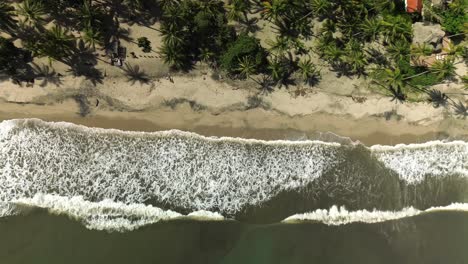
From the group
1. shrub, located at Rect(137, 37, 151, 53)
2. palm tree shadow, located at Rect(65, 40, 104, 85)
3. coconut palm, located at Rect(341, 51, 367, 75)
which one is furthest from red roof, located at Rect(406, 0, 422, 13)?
palm tree shadow, located at Rect(65, 40, 104, 85)

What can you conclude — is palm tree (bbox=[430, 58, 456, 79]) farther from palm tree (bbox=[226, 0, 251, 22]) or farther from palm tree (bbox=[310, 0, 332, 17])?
palm tree (bbox=[226, 0, 251, 22])

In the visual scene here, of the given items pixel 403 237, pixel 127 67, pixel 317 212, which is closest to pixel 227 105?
pixel 127 67

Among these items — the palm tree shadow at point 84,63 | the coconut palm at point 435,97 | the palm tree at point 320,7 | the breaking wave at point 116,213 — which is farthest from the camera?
the coconut palm at point 435,97

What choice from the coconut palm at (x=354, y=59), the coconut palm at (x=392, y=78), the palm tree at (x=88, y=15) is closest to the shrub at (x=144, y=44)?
the palm tree at (x=88, y=15)

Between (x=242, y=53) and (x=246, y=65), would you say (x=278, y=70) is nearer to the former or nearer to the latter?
(x=246, y=65)

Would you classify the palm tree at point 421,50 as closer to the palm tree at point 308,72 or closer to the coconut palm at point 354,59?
the coconut palm at point 354,59

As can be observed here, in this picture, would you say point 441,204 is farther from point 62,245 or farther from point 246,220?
point 62,245

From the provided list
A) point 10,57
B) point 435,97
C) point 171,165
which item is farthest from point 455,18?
point 10,57
